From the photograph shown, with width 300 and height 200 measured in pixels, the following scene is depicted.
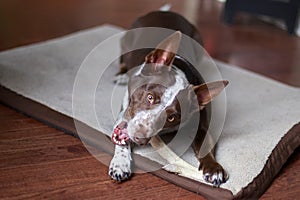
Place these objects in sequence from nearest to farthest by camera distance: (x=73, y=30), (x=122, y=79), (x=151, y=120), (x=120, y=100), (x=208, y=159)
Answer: (x=151, y=120) < (x=208, y=159) < (x=120, y=100) < (x=122, y=79) < (x=73, y=30)

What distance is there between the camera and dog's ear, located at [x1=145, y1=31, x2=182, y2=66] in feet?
5.38

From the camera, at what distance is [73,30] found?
291 centimetres

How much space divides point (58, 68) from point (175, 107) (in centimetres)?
87

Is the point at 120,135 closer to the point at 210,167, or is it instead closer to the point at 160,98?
the point at 160,98

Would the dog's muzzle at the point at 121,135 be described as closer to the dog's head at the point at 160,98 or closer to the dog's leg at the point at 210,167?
the dog's head at the point at 160,98

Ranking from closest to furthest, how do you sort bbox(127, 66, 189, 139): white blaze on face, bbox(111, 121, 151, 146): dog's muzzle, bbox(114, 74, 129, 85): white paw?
1. bbox(127, 66, 189, 139): white blaze on face
2. bbox(111, 121, 151, 146): dog's muzzle
3. bbox(114, 74, 129, 85): white paw

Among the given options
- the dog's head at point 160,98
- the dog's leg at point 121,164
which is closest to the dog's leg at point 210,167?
the dog's head at point 160,98

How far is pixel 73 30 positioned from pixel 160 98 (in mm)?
1505

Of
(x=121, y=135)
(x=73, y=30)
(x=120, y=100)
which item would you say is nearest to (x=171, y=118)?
(x=121, y=135)

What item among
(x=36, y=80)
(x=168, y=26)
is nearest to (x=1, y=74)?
(x=36, y=80)

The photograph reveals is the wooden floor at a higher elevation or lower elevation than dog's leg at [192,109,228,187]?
lower

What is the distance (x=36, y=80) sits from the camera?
2104 mm

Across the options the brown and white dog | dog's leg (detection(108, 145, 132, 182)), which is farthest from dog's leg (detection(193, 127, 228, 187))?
dog's leg (detection(108, 145, 132, 182))

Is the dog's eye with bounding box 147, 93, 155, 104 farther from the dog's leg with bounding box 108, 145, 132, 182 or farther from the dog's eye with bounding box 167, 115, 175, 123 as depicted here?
the dog's leg with bounding box 108, 145, 132, 182
